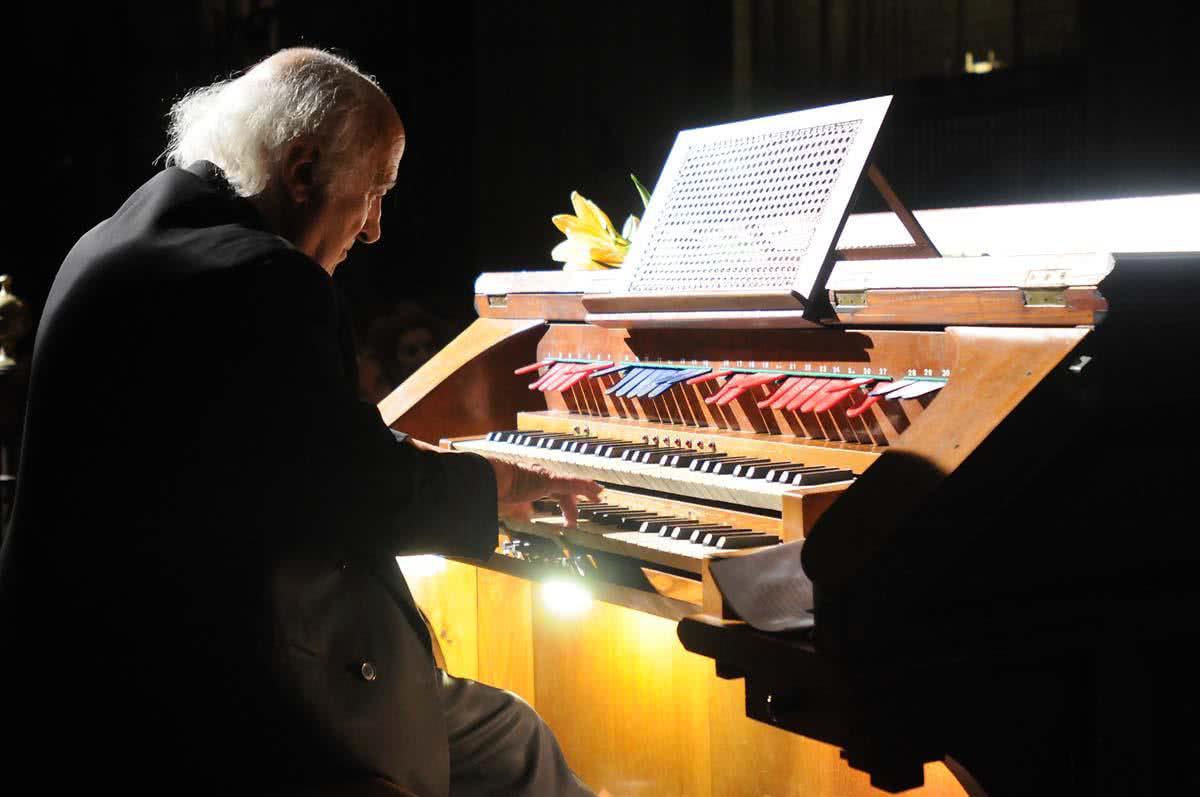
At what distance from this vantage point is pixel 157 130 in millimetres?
5898

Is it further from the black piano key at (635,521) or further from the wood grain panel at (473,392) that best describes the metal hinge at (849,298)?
the wood grain panel at (473,392)

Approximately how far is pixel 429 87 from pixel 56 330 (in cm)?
411

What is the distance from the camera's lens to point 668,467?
2.53 metres

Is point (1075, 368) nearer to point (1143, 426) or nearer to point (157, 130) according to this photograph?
point (1143, 426)

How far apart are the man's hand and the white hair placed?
535 millimetres

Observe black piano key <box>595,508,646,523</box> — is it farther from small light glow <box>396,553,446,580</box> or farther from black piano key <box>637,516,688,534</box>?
small light glow <box>396,553,446,580</box>

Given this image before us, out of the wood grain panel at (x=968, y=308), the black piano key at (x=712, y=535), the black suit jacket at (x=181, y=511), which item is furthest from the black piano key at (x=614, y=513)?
the black suit jacket at (x=181, y=511)

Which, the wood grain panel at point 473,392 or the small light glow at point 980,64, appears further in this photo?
the small light glow at point 980,64

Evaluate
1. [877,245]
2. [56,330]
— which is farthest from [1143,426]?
[56,330]

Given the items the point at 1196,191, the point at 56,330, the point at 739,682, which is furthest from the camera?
the point at 1196,191

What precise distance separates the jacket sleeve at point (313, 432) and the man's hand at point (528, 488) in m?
0.22

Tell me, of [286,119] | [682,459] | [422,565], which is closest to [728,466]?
[682,459]

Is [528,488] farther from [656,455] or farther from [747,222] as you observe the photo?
[747,222]

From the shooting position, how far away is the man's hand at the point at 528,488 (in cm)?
215
